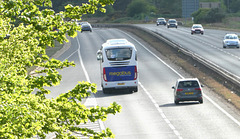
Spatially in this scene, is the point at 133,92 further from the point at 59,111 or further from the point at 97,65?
the point at 59,111

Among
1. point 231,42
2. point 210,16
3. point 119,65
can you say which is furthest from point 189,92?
point 210,16

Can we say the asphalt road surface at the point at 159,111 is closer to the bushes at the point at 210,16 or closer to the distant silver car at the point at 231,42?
the distant silver car at the point at 231,42

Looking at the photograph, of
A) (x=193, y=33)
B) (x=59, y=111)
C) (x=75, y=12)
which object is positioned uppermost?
(x=75, y=12)

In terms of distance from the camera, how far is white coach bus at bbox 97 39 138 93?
3603 cm

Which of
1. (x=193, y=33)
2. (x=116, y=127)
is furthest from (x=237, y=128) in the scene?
(x=193, y=33)

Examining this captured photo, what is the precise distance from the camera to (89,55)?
64750mm

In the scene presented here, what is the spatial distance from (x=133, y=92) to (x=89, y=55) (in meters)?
27.0

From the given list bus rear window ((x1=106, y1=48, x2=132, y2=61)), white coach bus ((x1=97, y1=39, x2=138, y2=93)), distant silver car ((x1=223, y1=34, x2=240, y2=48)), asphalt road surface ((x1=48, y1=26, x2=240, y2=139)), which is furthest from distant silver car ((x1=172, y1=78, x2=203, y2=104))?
distant silver car ((x1=223, y1=34, x2=240, y2=48))

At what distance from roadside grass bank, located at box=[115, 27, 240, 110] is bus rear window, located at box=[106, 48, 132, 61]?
6771 millimetres

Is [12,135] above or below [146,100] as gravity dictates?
above

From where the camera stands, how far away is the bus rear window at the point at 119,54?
118 ft

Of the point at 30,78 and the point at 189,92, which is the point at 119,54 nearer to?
the point at 189,92

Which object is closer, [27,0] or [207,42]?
[27,0]

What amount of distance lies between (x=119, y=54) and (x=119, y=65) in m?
0.72
